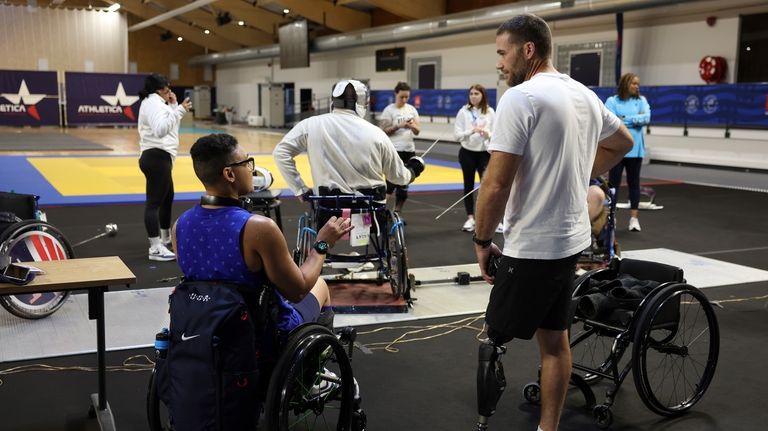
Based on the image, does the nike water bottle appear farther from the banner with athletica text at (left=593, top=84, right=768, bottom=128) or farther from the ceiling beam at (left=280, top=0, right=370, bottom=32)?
the ceiling beam at (left=280, top=0, right=370, bottom=32)

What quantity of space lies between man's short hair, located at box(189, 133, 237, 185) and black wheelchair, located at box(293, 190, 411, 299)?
1873 mm

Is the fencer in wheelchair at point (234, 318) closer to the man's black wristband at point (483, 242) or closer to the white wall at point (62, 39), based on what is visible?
the man's black wristband at point (483, 242)

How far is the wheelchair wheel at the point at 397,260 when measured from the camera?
4609 millimetres

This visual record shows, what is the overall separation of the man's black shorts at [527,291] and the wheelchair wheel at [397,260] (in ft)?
6.33

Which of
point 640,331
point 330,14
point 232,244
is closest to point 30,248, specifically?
point 232,244

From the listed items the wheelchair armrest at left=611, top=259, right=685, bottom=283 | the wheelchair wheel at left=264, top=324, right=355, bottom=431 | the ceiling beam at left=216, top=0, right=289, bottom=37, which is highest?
the ceiling beam at left=216, top=0, right=289, bottom=37

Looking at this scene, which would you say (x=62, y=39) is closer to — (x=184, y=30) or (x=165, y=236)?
(x=184, y=30)

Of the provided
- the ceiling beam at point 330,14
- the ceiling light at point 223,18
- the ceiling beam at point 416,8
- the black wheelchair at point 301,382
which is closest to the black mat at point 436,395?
the black wheelchair at point 301,382

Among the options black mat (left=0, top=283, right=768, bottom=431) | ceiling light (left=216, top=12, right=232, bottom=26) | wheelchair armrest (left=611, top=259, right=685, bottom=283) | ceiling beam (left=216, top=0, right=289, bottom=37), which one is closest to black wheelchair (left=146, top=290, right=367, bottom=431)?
black mat (left=0, top=283, right=768, bottom=431)

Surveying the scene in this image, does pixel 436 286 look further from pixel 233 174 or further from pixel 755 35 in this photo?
pixel 755 35

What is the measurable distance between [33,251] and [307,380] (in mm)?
2570

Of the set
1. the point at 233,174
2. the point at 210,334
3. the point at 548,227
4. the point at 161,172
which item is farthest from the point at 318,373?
the point at 161,172

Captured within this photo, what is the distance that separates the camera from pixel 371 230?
184 inches

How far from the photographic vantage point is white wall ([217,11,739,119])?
14.8m
